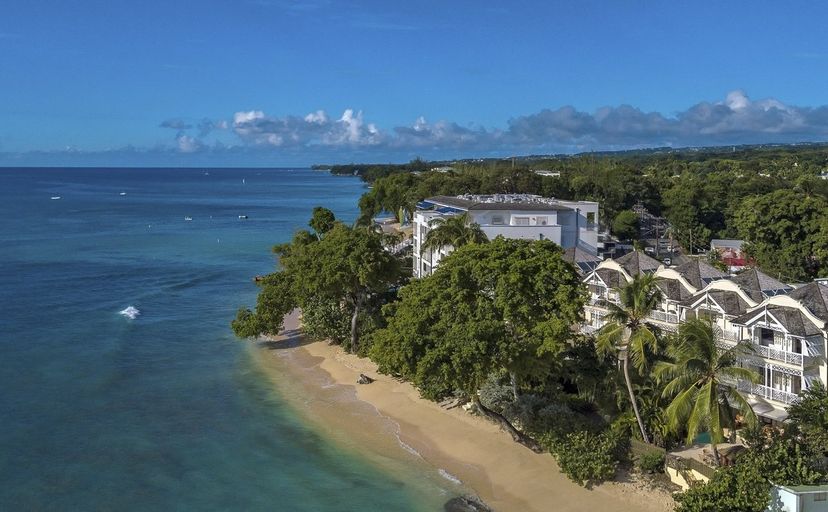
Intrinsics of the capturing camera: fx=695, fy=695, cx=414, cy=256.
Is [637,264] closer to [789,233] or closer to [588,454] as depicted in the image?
[588,454]

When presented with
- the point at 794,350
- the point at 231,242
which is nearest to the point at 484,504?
the point at 794,350

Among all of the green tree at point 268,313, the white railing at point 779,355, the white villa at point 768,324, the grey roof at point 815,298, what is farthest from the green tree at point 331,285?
the grey roof at point 815,298

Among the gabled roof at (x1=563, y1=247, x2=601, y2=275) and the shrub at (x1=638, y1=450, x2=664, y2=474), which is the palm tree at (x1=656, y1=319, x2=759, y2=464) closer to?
the shrub at (x1=638, y1=450, x2=664, y2=474)

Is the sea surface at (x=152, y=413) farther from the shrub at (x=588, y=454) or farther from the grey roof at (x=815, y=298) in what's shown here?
the grey roof at (x=815, y=298)

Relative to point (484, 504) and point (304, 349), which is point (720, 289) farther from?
point (304, 349)

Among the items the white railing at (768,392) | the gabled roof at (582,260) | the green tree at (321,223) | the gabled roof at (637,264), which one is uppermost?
the green tree at (321,223)
